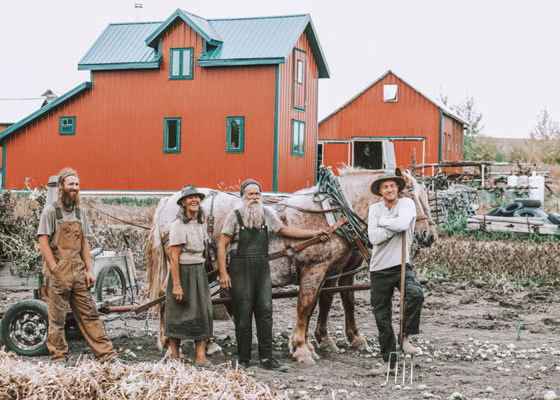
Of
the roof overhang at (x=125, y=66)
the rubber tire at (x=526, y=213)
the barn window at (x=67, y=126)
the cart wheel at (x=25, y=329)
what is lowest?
the cart wheel at (x=25, y=329)

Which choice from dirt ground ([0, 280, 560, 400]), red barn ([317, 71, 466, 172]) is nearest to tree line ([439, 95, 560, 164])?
red barn ([317, 71, 466, 172])

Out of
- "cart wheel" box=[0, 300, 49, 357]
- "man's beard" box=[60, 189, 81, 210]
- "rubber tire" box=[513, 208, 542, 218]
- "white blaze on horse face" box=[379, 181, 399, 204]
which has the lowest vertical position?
"cart wheel" box=[0, 300, 49, 357]

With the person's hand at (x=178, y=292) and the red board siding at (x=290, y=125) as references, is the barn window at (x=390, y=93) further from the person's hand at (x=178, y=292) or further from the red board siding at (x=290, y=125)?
the person's hand at (x=178, y=292)

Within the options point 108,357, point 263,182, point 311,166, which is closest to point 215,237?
point 108,357

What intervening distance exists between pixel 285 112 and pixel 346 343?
633 inches

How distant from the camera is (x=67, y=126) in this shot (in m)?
24.6

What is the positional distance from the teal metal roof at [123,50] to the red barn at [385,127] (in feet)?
33.3

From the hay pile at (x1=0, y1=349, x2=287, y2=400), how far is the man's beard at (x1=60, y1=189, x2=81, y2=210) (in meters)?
1.75

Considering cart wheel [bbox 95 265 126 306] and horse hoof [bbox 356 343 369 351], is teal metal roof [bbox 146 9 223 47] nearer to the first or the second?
cart wheel [bbox 95 265 126 306]

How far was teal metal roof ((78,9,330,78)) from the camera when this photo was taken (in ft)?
74.7

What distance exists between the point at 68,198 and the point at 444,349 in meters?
4.25

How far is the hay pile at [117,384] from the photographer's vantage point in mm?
4406

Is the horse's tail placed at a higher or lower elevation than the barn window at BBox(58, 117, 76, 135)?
lower

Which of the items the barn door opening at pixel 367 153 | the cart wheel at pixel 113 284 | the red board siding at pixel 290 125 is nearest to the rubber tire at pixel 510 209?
the red board siding at pixel 290 125
